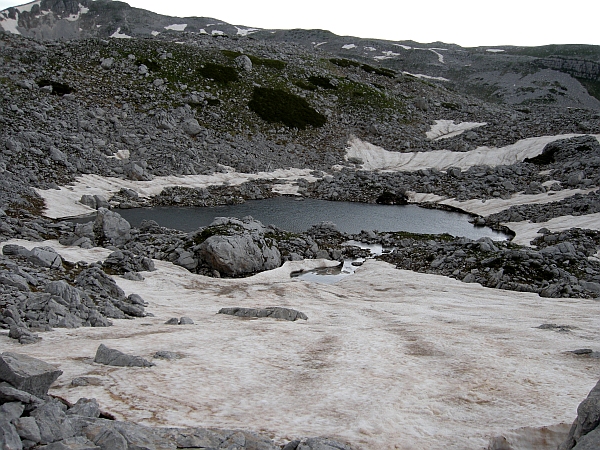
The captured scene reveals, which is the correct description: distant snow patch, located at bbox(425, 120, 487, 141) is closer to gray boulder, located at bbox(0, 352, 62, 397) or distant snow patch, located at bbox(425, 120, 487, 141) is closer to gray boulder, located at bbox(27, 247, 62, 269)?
gray boulder, located at bbox(27, 247, 62, 269)

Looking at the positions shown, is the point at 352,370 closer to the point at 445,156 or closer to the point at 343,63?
the point at 445,156

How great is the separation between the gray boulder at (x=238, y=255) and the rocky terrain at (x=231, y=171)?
12 centimetres

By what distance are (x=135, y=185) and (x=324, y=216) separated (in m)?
23.0

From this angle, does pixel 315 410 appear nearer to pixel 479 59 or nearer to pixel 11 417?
pixel 11 417

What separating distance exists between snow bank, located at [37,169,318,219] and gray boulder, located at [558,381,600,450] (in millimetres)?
48139

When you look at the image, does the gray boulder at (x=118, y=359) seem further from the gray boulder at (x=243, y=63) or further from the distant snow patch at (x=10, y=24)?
the distant snow patch at (x=10, y=24)

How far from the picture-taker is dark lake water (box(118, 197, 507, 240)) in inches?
2160

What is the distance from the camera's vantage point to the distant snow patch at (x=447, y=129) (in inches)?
3684

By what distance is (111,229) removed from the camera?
43.0 metres

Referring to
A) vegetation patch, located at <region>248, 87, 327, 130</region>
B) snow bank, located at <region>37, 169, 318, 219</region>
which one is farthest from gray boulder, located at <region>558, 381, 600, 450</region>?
vegetation patch, located at <region>248, 87, 327, 130</region>

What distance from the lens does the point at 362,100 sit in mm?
100875

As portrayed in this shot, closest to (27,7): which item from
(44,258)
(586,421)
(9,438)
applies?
(44,258)

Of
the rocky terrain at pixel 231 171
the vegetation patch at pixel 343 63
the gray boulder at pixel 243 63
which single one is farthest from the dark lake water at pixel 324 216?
the vegetation patch at pixel 343 63

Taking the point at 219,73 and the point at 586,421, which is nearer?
the point at 586,421
